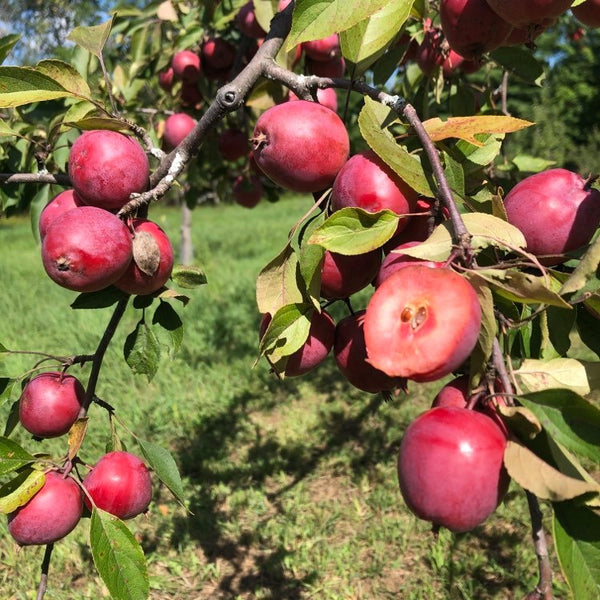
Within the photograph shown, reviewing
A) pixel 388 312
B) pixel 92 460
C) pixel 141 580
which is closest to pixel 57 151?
pixel 141 580

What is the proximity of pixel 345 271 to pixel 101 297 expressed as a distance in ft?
1.59

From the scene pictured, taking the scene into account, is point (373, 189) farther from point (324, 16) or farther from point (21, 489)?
point (21, 489)

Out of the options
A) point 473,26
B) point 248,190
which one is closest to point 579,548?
point 473,26

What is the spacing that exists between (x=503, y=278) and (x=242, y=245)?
8.02 metres

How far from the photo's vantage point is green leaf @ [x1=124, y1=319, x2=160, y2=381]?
114 cm

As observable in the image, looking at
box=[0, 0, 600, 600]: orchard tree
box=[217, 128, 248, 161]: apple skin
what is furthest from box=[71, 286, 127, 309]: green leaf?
box=[217, 128, 248, 161]: apple skin

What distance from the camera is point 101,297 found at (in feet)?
3.44

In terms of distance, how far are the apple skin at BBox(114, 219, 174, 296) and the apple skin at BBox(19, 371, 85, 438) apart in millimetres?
260

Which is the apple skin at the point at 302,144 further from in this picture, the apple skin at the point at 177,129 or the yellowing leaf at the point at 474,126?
the apple skin at the point at 177,129

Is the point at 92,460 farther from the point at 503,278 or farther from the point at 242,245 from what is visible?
the point at 242,245

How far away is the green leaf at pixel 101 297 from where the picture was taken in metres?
1.05

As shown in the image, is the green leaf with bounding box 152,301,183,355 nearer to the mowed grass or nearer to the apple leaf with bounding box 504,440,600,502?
the mowed grass

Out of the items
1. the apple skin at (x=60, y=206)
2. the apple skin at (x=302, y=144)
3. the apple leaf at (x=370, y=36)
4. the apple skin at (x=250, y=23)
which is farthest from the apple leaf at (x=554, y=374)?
the apple skin at (x=250, y=23)

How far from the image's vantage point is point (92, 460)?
2.85 m
